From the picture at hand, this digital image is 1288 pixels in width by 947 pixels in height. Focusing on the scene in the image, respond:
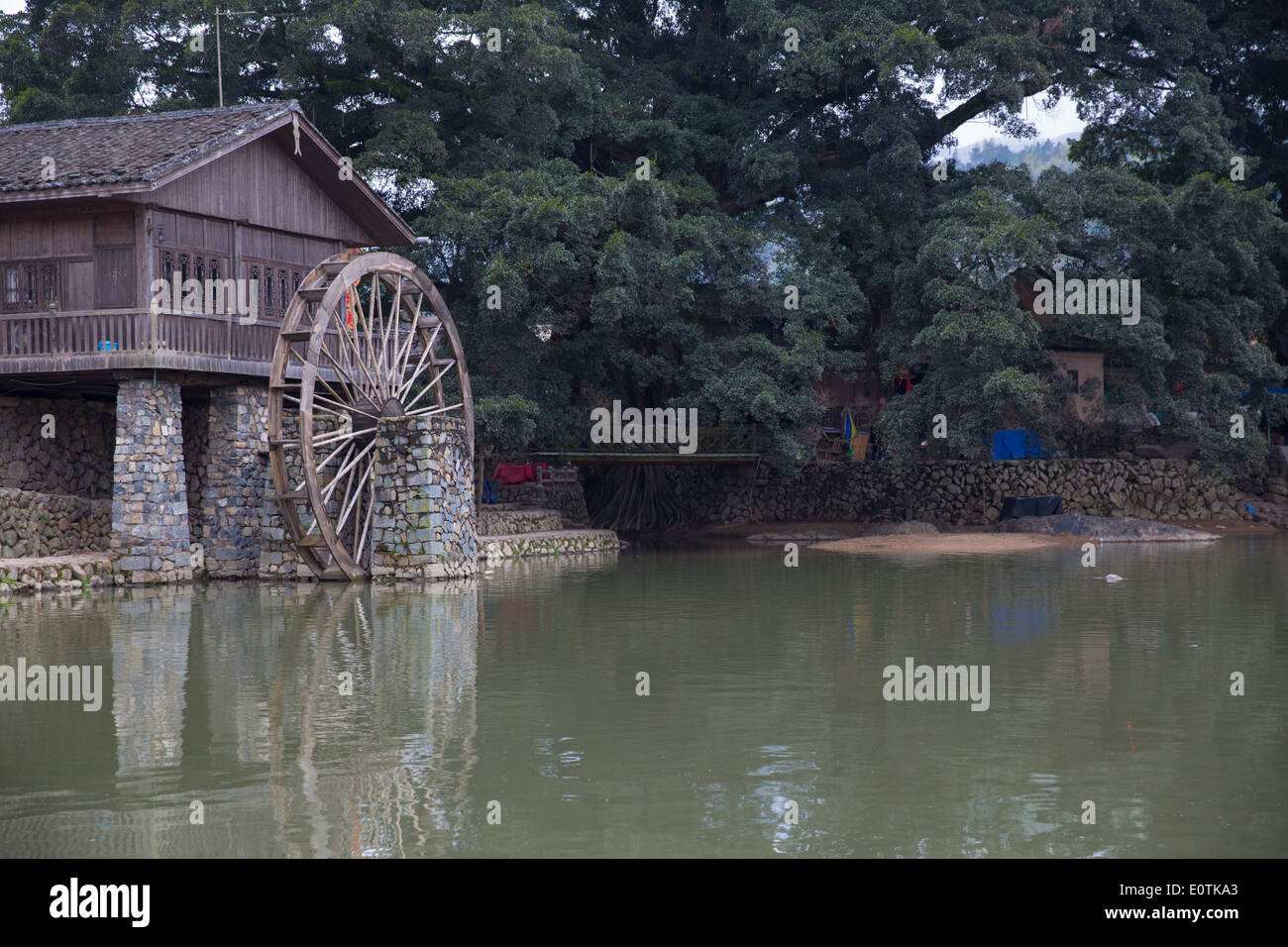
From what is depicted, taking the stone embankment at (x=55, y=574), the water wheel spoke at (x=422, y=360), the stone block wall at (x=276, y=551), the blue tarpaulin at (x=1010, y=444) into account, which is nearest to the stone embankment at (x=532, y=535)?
the water wheel spoke at (x=422, y=360)

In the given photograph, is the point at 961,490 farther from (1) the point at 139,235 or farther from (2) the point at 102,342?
(2) the point at 102,342

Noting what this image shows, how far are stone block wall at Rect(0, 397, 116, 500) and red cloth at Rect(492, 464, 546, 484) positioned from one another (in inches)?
430

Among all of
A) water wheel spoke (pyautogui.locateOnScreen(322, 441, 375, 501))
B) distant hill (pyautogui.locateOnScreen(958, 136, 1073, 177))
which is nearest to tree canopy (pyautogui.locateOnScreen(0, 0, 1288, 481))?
water wheel spoke (pyautogui.locateOnScreen(322, 441, 375, 501))

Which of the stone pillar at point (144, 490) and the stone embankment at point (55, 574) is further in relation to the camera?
the stone pillar at point (144, 490)

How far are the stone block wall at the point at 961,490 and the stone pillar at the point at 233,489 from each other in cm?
1454

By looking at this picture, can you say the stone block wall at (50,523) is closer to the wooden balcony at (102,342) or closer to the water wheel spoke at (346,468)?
the wooden balcony at (102,342)

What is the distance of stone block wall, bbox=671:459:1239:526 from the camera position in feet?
114

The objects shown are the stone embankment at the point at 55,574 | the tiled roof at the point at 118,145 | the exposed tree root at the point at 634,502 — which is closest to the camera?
the stone embankment at the point at 55,574

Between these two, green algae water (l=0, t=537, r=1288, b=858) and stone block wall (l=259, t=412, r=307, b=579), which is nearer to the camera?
green algae water (l=0, t=537, r=1288, b=858)

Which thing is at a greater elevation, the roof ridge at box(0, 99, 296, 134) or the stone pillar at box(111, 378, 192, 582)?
the roof ridge at box(0, 99, 296, 134)

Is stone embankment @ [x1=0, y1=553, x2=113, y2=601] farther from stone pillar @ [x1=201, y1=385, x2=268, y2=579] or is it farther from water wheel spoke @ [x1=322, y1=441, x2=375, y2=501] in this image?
water wheel spoke @ [x1=322, y1=441, x2=375, y2=501]

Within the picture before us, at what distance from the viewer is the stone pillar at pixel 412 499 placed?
2227 cm

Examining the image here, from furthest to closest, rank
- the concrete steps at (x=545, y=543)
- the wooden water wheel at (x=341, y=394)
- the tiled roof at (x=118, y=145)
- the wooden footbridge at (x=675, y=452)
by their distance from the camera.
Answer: the wooden footbridge at (x=675, y=452), the concrete steps at (x=545, y=543), the wooden water wheel at (x=341, y=394), the tiled roof at (x=118, y=145)
